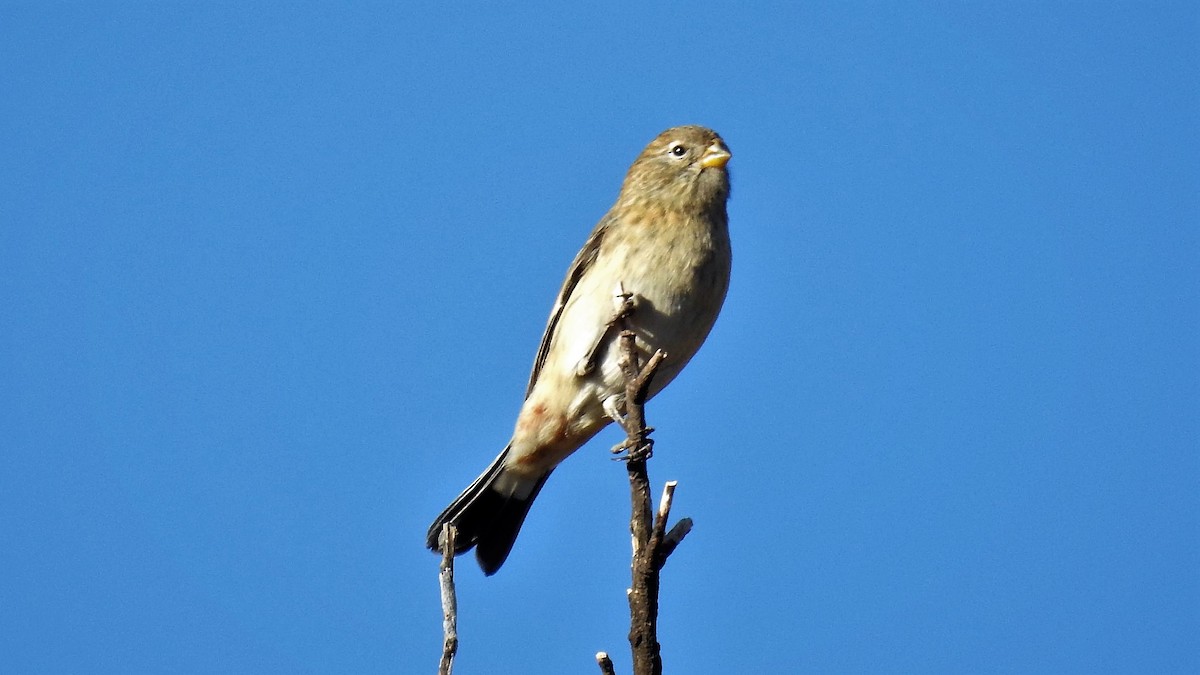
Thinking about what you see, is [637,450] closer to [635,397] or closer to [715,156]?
[635,397]

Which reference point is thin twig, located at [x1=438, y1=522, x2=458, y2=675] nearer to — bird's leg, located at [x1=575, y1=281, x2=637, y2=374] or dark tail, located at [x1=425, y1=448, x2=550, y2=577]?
bird's leg, located at [x1=575, y1=281, x2=637, y2=374]

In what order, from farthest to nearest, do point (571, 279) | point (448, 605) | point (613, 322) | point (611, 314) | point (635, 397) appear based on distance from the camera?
point (571, 279)
point (611, 314)
point (613, 322)
point (635, 397)
point (448, 605)

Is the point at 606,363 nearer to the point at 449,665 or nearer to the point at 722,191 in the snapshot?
the point at 722,191

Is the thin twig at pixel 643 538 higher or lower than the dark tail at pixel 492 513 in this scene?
lower

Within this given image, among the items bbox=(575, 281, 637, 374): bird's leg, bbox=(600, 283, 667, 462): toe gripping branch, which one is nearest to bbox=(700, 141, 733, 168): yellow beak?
bbox=(575, 281, 637, 374): bird's leg

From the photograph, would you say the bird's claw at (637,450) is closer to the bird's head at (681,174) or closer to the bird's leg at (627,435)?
the bird's leg at (627,435)

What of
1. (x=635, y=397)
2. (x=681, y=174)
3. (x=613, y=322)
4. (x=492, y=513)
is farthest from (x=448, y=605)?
(x=681, y=174)

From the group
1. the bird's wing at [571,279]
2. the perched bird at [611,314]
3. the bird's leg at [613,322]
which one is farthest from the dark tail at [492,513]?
the bird's leg at [613,322]
